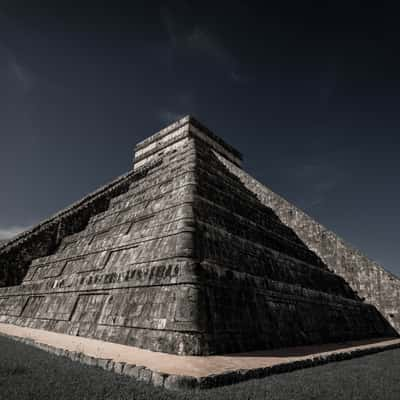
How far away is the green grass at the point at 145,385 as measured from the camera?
10.9 feet

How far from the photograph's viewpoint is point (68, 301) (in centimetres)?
909

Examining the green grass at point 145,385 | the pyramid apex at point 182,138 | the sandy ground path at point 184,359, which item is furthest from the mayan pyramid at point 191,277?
the pyramid apex at point 182,138

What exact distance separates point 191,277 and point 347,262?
1145 centimetres

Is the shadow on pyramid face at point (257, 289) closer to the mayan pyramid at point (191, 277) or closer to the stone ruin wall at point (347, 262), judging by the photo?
the mayan pyramid at point (191, 277)

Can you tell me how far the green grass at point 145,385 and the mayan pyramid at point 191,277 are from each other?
5.54 feet

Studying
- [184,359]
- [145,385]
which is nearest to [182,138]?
[184,359]

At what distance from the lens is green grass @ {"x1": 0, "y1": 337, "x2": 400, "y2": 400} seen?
3.31m

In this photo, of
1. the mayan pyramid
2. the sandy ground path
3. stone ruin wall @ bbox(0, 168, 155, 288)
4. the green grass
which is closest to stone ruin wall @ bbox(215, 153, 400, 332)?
the mayan pyramid

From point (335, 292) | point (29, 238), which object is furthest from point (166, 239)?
point (29, 238)

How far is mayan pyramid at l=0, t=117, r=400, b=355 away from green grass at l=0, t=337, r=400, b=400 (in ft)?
5.54

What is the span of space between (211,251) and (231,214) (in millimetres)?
2876

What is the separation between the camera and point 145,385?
11.9ft

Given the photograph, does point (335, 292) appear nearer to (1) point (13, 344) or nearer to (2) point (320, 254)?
(2) point (320, 254)

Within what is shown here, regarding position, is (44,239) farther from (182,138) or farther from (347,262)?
(347,262)
